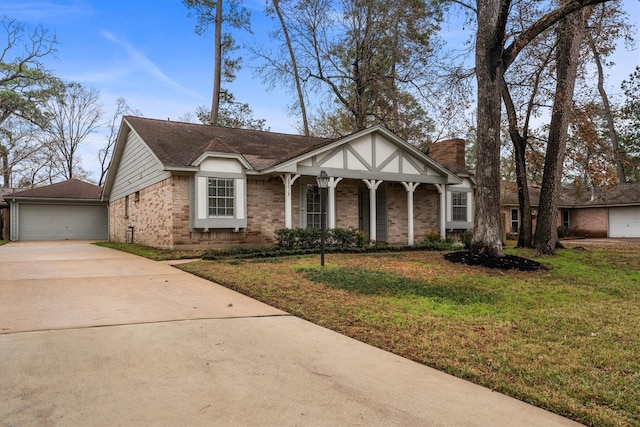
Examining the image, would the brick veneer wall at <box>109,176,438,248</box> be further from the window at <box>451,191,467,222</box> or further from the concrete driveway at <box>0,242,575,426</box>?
the concrete driveway at <box>0,242,575,426</box>

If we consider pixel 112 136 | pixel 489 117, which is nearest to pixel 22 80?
pixel 112 136

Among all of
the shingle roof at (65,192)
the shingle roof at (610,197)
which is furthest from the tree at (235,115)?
the shingle roof at (610,197)

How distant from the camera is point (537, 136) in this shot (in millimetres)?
16688

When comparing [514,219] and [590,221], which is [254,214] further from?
[590,221]

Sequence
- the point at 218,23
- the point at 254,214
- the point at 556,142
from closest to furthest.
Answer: the point at 556,142 → the point at 254,214 → the point at 218,23

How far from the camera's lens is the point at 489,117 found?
11164 mm

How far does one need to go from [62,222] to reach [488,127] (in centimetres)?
2384

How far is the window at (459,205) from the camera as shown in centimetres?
1866

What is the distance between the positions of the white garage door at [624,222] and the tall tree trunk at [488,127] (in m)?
22.6

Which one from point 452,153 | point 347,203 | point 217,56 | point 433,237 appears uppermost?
point 217,56

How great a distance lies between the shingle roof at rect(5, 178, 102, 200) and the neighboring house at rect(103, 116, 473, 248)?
597 cm

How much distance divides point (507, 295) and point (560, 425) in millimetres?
4424

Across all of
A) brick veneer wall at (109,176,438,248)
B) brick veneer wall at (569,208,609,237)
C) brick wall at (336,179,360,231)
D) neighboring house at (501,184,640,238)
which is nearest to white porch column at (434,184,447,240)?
brick veneer wall at (109,176,438,248)

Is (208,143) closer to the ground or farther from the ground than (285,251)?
farther from the ground
